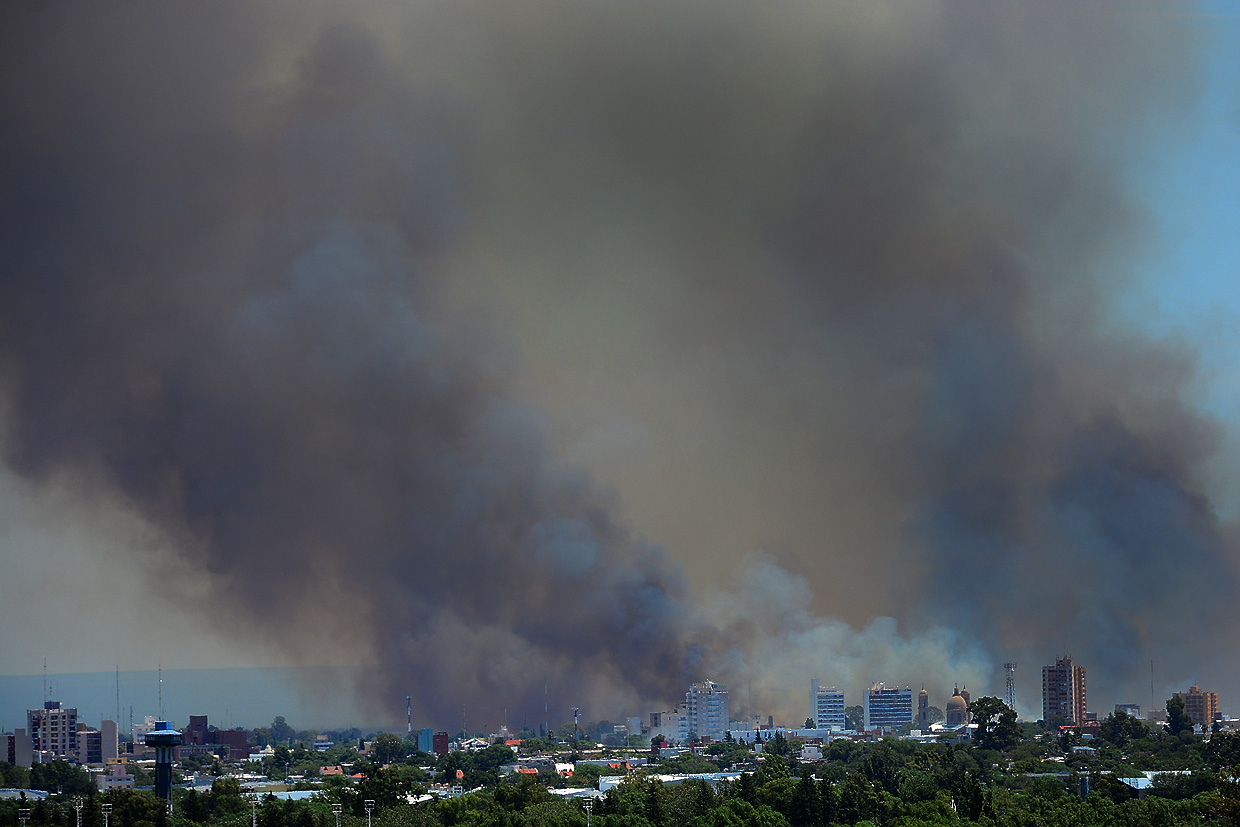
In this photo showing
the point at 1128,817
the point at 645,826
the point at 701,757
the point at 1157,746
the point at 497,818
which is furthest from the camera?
the point at 701,757

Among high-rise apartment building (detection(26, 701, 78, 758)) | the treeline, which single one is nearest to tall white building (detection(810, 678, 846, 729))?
the treeline

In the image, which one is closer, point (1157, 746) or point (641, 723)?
Answer: point (1157, 746)

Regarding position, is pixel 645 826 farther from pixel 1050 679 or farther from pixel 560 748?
pixel 1050 679

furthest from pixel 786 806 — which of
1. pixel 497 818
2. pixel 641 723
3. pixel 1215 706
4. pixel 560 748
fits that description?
pixel 1215 706

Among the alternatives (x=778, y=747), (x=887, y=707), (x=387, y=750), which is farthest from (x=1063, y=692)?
(x=387, y=750)

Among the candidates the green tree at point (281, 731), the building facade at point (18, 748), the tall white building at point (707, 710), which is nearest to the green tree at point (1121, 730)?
the tall white building at point (707, 710)

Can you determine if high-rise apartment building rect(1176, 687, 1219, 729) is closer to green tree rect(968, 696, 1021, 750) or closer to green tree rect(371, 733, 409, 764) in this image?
green tree rect(968, 696, 1021, 750)
